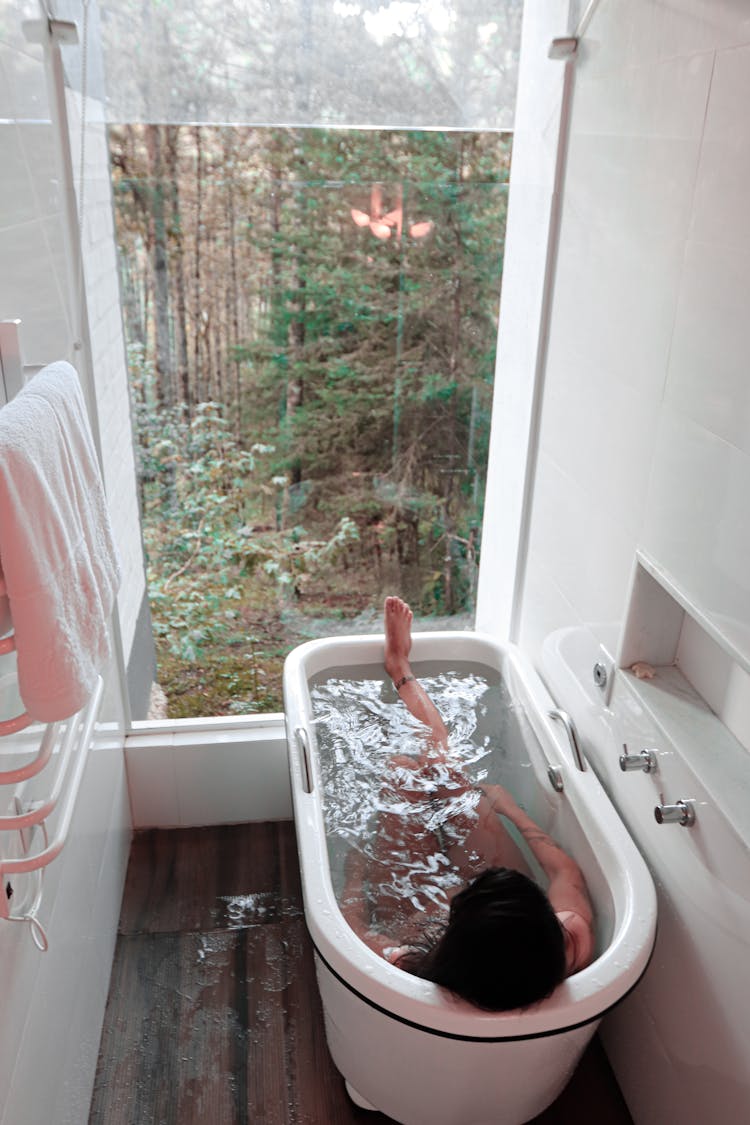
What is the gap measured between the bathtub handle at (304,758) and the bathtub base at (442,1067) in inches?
15.8

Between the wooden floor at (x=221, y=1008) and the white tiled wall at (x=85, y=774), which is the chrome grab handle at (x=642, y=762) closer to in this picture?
the wooden floor at (x=221, y=1008)

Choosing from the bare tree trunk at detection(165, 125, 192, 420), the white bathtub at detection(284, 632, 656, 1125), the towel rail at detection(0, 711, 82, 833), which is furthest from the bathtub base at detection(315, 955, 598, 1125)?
the bare tree trunk at detection(165, 125, 192, 420)

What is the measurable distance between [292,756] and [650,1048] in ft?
3.23

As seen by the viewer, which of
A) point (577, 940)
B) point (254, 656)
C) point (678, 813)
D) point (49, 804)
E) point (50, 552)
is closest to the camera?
point (50, 552)

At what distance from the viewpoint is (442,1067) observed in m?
1.56

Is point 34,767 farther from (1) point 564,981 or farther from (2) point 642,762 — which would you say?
(2) point 642,762

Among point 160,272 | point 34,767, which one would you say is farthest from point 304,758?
point 160,272

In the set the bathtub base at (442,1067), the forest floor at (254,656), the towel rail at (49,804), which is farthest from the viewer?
the forest floor at (254,656)

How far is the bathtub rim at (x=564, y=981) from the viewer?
148 centimetres

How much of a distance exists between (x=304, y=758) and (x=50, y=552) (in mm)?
1067

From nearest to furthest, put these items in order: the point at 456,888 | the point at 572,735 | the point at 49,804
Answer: the point at 49,804
the point at 456,888
the point at 572,735

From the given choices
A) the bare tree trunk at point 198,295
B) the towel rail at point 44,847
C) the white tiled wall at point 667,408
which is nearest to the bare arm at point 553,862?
the white tiled wall at point 667,408

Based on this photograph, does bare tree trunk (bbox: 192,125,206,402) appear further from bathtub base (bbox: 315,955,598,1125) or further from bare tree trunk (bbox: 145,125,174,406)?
bathtub base (bbox: 315,955,598,1125)

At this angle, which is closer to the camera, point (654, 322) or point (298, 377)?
point (654, 322)
